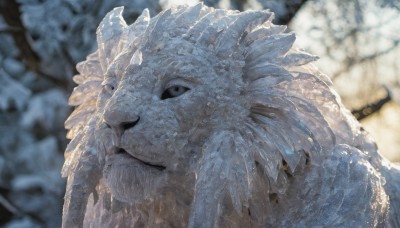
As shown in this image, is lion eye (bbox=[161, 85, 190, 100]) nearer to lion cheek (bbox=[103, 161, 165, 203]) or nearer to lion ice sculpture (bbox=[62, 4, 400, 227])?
lion ice sculpture (bbox=[62, 4, 400, 227])

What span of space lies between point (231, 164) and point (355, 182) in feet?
0.78

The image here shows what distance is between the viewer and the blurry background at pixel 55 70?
347 cm

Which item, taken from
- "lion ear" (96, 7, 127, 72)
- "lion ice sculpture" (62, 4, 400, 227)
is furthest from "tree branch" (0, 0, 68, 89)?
"lion ice sculpture" (62, 4, 400, 227)

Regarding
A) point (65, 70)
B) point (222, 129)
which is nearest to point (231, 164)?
point (222, 129)

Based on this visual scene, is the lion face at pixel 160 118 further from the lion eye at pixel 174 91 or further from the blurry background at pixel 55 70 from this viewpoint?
the blurry background at pixel 55 70

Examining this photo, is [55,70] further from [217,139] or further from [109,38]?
[217,139]

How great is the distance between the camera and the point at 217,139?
1263 millimetres

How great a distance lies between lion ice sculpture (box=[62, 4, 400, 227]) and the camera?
123 cm

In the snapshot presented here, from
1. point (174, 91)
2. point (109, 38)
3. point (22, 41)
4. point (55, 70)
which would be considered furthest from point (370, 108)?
point (174, 91)

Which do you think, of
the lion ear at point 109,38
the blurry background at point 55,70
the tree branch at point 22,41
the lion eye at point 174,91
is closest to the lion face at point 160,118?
the lion eye at point 174,91

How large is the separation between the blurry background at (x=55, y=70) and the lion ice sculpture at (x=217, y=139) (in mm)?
2045

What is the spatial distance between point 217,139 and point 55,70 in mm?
2442

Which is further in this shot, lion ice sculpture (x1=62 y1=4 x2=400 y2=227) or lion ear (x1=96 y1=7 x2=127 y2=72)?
lion ear (x1=96 y1=7 x2=127 y2=72)

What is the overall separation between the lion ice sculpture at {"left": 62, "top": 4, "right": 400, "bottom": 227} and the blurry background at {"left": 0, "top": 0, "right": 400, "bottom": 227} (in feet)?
6.71
